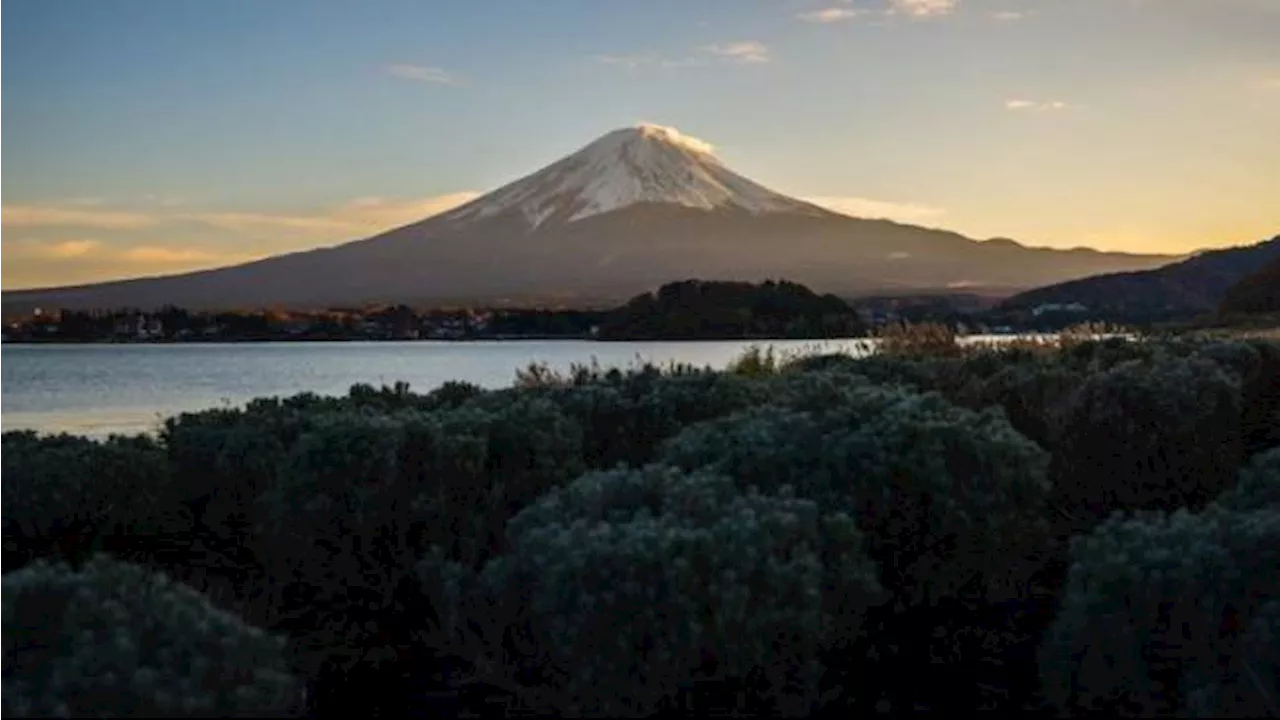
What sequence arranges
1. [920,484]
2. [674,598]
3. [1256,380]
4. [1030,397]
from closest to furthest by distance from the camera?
[674,598], [920,484], [1030,397], [1256,380]

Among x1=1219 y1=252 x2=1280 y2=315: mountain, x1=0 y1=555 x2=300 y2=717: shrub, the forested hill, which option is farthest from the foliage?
x1=1219 y1=252 x2=1280 y2=315: mountain

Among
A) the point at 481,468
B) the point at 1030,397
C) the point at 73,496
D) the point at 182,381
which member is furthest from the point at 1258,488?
the point at 182,381

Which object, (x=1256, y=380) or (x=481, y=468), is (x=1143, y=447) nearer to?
(x=1256, y=380)

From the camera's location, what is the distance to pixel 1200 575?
4.93 m

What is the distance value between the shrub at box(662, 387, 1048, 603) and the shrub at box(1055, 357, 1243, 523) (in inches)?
93.7

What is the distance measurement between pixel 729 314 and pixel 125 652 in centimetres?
4884

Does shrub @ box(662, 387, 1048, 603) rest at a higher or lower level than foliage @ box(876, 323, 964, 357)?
lower

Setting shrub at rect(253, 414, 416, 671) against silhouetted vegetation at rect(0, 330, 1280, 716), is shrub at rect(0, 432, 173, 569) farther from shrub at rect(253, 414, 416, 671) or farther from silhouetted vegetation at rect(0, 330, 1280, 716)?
shrub at rect(253, 414, 416, 671)

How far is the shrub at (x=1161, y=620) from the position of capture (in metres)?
4.80

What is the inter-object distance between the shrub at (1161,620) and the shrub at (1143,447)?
→ 12.6 ft

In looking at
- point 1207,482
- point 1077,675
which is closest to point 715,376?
point 1207,482

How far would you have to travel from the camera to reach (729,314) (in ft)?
173

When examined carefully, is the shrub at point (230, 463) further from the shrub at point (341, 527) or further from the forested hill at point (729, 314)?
the forested hill at point (729, 314)

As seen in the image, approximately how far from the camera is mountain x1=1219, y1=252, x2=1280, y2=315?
153ft
